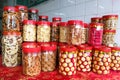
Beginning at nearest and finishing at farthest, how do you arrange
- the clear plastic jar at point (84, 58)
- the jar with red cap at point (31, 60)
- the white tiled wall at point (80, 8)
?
1. the jar with red cap at point (31, 60)
2. the clear plastic jar at point (84, 58)
3. the white tiled wall at point (80, 8)

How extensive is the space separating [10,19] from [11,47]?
212 mm

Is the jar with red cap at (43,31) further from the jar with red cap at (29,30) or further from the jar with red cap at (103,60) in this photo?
the jar with red cap at (103,60)

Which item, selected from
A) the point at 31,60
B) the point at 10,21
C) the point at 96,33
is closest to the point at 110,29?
the point at 96,33

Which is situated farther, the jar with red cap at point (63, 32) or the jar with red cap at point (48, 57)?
the jar with red cap at point (63, 32)

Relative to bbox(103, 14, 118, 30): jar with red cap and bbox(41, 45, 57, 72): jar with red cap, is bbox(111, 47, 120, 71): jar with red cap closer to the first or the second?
bbox(103, 14, 118, 30): jar with red cap

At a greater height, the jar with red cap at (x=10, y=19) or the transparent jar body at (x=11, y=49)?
the jar with red cap at (x=10, y=19)

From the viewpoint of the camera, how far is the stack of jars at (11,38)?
39.3 inches

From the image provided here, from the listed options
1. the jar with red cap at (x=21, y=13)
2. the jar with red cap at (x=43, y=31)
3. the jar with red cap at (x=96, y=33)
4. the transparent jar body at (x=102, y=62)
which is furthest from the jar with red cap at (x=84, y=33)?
the jar with red cap at (x=21, y=13)

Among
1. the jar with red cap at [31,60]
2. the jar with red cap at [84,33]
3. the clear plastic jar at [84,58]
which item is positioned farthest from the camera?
the jar with red cap at [84,33]

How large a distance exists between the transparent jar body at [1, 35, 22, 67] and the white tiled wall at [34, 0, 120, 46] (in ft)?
2.91

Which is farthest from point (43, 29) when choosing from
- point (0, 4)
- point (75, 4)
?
point (0, 4)

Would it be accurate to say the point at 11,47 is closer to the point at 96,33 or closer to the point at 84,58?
the point at 84,58

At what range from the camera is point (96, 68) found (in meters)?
0.98

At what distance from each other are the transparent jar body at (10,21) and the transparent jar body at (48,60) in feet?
1.06
